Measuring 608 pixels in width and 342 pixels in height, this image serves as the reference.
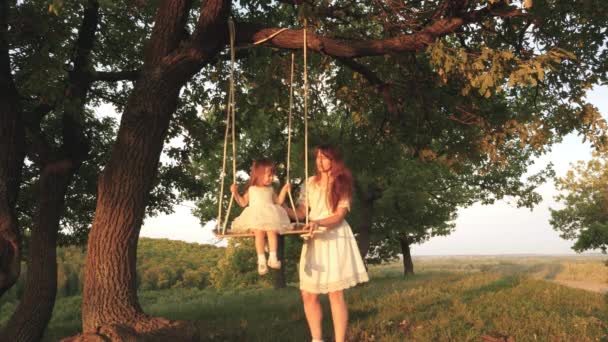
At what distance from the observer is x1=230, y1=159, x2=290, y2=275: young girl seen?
613 centimetres

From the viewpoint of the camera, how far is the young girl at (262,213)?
613 centimetres

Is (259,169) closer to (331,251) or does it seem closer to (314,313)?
(331,251)

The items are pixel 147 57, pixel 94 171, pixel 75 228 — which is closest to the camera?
pixel 147 57

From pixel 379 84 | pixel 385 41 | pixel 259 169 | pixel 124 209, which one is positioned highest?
pixel 379 84

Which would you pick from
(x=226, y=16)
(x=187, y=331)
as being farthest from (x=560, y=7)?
(x=187, y=331)

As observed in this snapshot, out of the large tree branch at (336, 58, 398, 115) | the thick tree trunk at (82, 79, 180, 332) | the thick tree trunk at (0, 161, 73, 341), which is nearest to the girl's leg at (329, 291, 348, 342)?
the thick tree trunk at (82, 79, 180, 332)

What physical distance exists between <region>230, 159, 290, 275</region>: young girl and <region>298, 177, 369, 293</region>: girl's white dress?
414 millimetres

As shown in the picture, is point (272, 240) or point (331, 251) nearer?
point (272, 240)

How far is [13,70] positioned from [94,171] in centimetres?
397

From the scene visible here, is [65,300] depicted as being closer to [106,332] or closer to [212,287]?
[212,287]

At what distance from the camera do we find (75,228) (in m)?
16.6

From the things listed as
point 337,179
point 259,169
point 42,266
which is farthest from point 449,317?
point 42,266

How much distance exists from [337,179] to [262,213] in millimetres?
981

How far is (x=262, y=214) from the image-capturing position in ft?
20.7
